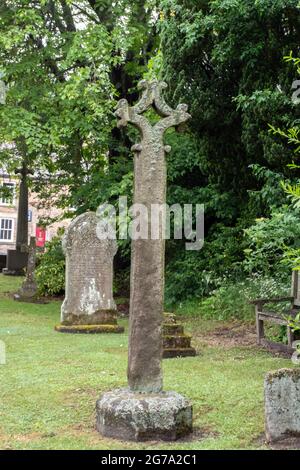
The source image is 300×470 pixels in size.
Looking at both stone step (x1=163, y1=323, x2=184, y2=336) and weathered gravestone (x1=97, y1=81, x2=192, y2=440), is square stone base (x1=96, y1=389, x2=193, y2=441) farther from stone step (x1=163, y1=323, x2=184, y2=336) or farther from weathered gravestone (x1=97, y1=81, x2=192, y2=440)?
stone step (x1=163, y1=323, x2=184, y2=336)

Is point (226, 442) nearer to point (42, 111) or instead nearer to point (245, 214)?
point (245, 214)

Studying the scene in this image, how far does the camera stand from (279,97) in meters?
11.3

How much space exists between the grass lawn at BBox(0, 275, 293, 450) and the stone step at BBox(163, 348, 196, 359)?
27cm

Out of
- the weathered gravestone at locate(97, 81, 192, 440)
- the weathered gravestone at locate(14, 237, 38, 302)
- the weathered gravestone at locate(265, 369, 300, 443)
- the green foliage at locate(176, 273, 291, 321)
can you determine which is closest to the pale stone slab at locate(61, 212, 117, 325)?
the green foliage at locate(176, 273, 291, 321)

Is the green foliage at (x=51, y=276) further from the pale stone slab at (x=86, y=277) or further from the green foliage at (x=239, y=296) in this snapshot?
the pale stone slab at (x=86, y=277)

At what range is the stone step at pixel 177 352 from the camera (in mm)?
9727

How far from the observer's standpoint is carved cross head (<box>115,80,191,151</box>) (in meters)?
5.79

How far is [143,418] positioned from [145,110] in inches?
117

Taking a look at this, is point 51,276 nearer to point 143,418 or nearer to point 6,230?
point 143,418

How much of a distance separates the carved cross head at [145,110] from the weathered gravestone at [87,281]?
692 cm

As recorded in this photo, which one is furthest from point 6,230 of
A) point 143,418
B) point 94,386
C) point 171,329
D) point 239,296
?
point 143,418

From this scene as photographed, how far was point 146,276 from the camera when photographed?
18.6 ft

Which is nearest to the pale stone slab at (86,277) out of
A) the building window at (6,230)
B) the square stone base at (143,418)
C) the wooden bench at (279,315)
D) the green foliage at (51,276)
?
the wooden bench at (279,315)

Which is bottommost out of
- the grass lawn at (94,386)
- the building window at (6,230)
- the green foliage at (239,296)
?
the grass lawn at (94,386)
